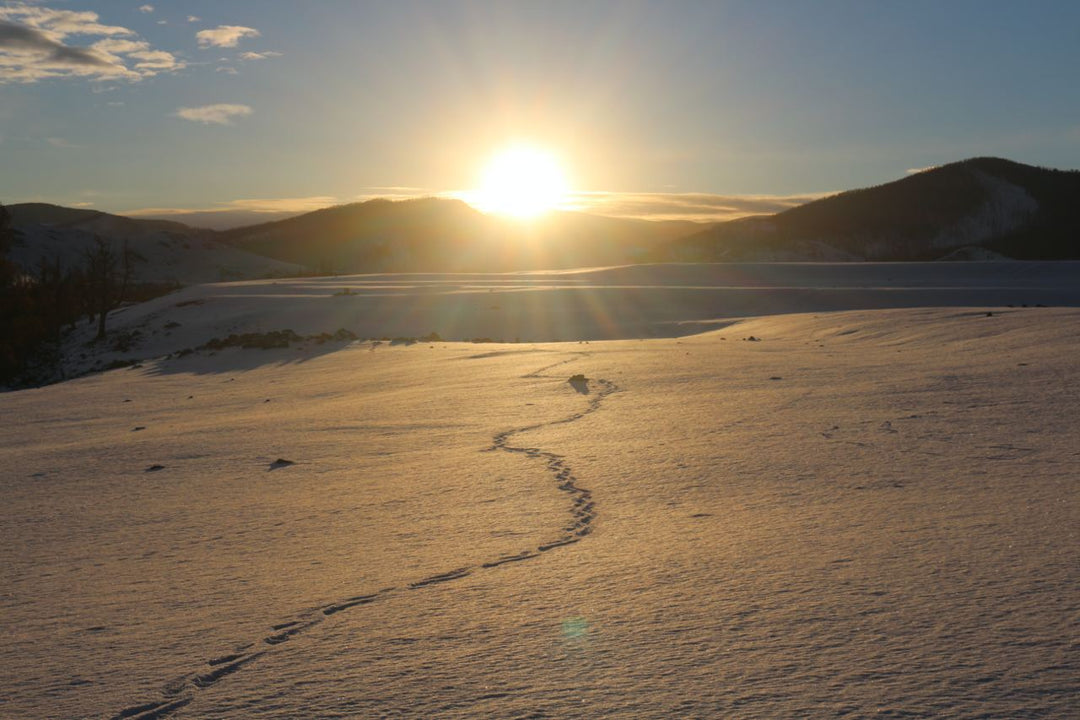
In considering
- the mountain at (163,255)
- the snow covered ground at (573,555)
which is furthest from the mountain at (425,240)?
the snow covered ground at (573,555)

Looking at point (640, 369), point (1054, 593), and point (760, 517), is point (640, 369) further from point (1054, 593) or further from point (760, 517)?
point (1054, 593)

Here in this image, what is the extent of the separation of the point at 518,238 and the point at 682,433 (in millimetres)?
135941

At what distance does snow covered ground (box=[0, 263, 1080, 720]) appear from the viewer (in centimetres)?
230

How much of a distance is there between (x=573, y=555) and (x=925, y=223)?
106m

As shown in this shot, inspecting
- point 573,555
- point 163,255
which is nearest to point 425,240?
point 163,255

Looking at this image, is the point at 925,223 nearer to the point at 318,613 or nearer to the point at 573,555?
the point at 573,555

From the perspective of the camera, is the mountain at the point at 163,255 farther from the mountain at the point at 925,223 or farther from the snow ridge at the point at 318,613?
the snow ridge at the point at 318,613

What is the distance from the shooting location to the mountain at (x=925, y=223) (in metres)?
91.6

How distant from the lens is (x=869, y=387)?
6973mm

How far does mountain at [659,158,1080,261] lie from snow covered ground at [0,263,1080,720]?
274 ft

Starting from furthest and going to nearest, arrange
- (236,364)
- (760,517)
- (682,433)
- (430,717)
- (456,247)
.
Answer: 1. (456,247)
2. (236,364)
3. (682,433)
4. (760,517)
5. (430,717)

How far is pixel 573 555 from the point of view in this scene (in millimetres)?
3361

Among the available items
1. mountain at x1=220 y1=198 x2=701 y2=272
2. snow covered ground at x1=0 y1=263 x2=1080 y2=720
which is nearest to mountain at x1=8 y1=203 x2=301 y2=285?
mountain at x1=220 y1=198 x2=701 y2=272

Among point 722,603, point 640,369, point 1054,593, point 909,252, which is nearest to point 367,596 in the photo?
point 722,603
